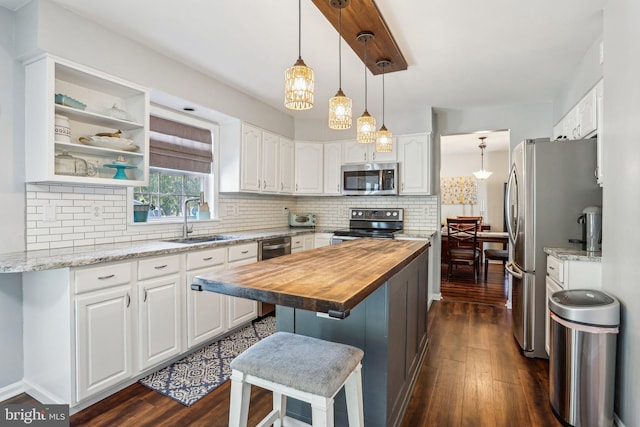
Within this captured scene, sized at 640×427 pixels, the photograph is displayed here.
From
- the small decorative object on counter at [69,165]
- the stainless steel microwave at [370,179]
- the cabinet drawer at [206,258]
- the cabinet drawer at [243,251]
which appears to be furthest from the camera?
the stainless steel microwave at [370,179]

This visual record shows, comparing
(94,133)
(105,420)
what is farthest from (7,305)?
(94,133)

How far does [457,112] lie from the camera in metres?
4.36

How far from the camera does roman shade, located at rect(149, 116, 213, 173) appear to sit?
10.1 feet

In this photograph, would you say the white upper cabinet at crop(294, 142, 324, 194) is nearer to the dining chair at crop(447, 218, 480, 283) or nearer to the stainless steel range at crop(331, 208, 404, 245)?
the stainless steel range at crop(331, 208, 404, 245)

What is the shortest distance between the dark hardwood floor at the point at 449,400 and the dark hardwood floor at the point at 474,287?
4.99ft

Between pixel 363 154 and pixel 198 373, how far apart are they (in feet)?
10.7

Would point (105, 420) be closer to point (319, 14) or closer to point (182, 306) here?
point (182, 306)

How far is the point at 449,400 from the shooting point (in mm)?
2107

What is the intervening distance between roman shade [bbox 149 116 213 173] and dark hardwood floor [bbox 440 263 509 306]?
3559 mm

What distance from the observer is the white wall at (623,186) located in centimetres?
164

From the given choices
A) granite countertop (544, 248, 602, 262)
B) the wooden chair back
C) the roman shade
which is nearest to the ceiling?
the roman shade

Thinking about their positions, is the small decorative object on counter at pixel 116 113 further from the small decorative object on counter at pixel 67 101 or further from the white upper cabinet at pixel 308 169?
the white upper cabinet at pixel 308 169

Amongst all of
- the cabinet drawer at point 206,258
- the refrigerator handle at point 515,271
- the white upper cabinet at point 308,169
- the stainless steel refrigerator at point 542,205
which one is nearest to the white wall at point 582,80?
the stainless steel refrigerator at point 542,205

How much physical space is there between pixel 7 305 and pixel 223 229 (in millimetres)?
1977
